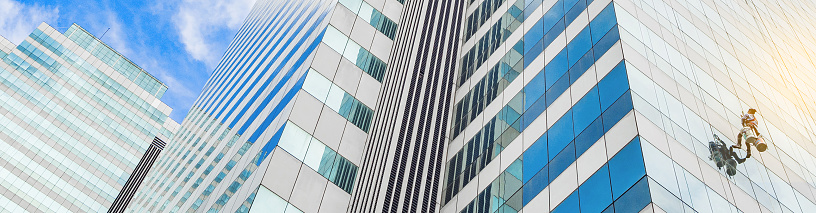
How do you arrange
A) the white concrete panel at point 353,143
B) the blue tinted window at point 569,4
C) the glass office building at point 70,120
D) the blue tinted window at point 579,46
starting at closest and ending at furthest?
the blue tinted window at point 579,46 → the white concrete panel at point 353,143 → the blue tinted window at point 569,4 → the glass office building at point 70,120

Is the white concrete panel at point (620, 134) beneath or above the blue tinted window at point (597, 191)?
above

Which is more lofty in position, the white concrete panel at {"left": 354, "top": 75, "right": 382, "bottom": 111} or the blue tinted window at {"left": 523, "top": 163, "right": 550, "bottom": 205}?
the white concrete panel at {"left": 354, "top": 75, "right": 382, "bottom": 111}

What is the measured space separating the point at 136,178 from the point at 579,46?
106 meters

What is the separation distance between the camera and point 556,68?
38875 millimetres

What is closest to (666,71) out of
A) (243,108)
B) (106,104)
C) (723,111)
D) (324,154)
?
(723,111)

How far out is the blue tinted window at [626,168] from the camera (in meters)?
29.0

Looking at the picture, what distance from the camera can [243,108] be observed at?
54469 millimetres

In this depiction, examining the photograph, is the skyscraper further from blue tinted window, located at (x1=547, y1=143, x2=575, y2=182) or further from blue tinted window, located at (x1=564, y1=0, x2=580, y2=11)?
blue tinted window, located at (x1=564, y1=0, x2=580, y2=11)

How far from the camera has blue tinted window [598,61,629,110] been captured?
1305 inches

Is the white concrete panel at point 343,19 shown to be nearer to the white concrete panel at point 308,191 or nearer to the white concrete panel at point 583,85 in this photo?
the white concrete panel at point 308,191

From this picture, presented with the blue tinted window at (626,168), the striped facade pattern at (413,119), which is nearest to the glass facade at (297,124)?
the striped facade pattern at (413,119)

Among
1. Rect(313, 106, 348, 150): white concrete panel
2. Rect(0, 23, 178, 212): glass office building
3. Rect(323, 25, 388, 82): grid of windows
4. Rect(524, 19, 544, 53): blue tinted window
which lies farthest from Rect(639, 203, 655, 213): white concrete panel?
Rect(0, 23, 178, 212): glass office building

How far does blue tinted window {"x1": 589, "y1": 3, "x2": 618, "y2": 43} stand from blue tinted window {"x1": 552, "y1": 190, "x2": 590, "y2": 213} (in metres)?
9.81

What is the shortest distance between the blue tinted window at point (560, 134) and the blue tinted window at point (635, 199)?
18.2ft
